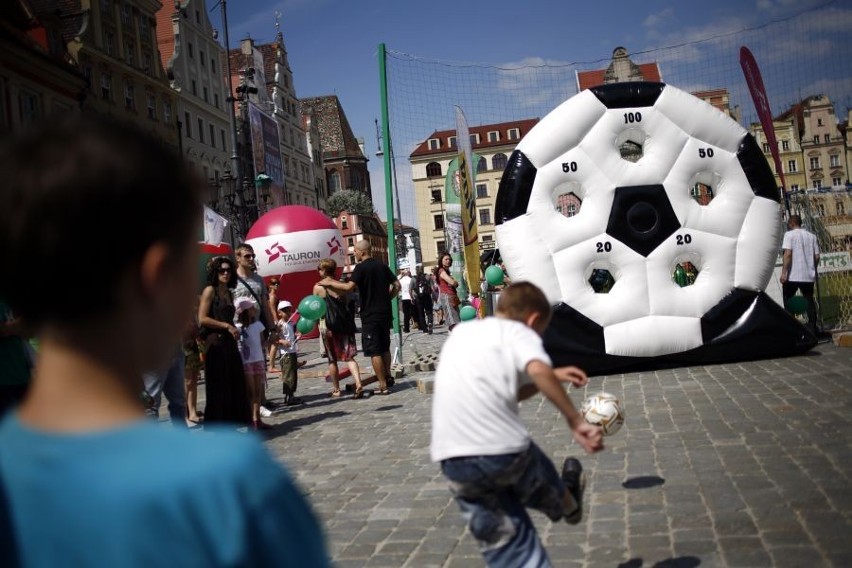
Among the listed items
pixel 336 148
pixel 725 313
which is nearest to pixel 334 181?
pixel 336 148

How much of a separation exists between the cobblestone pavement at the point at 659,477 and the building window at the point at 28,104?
2343 cm

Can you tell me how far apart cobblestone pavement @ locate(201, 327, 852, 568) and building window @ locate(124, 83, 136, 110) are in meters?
34.4

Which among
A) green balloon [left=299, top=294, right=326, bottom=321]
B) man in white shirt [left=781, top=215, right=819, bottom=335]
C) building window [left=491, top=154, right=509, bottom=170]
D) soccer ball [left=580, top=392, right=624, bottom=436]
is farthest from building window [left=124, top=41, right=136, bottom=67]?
soccer ball [left=580, top=392, right=624, bottom=436]

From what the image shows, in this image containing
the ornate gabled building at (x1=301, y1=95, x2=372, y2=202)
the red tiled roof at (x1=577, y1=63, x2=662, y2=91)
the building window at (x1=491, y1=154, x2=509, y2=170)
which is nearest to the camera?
the red tiled roof at (x1=577, y1=63, x2=662, y2=91)

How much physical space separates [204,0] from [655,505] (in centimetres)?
5536

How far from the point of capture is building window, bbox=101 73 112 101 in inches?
1439

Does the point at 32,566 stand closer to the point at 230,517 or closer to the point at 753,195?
the point at 230,517

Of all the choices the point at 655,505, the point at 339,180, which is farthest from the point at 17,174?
the point at 339,180

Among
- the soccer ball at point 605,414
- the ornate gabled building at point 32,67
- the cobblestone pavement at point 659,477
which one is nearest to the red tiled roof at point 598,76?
the ornate gabled building at point 32,67

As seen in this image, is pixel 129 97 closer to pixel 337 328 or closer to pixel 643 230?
pixel 337 328

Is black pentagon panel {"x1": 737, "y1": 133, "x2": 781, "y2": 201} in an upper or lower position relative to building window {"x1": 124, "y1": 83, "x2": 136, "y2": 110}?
lower

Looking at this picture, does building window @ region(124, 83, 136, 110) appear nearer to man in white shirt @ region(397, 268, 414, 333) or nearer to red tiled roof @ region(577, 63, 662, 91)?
man in white shirt @ region(397, 268, 414, 333)

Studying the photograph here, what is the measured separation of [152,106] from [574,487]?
140ft

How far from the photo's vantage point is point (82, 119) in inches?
36.0
